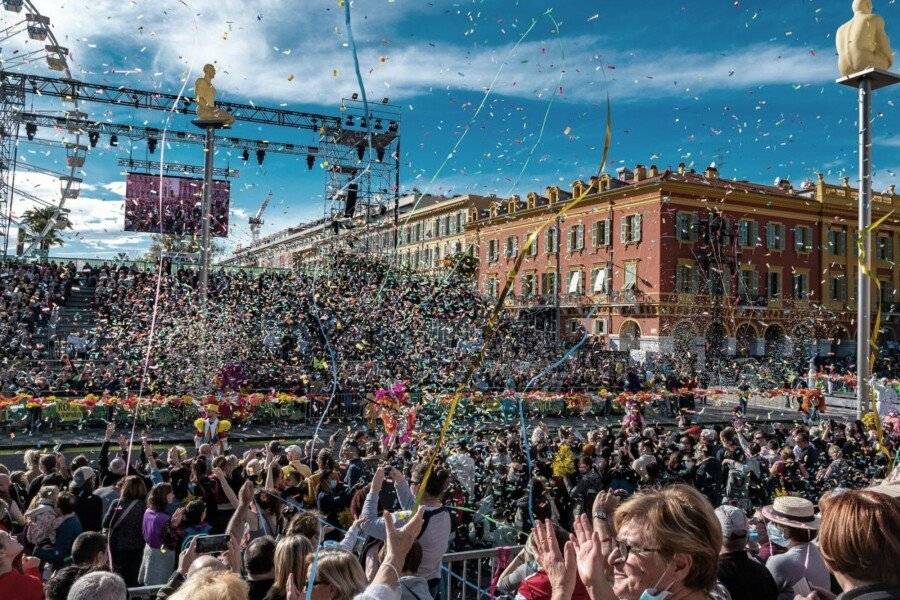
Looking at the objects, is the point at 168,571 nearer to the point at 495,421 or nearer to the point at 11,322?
the point at 495,421

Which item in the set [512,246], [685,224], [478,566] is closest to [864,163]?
[478,566]

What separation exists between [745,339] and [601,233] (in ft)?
34.3

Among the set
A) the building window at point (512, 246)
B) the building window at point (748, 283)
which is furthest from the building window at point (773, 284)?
the building window at point (512, 246)

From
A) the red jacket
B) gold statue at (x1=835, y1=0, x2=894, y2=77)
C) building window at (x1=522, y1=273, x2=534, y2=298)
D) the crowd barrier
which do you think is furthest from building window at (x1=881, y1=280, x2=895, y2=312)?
the red jacket

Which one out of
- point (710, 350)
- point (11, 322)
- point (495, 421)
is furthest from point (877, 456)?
point (710, 350)

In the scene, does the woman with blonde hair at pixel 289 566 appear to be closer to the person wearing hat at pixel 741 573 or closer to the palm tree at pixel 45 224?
the person wearing hat at pixel 741 573

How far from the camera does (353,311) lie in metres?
27.0

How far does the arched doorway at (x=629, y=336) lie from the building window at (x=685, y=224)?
5.60 m

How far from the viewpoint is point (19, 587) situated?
11.6 feet

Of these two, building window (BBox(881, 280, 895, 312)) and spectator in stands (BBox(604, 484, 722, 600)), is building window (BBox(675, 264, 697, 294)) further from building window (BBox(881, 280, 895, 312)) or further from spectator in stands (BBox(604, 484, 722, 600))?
spectator in stands (BBox(604, 484, 722, 600))

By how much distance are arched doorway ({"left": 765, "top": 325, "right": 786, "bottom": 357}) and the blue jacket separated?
1689 inches

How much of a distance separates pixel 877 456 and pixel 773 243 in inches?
1443

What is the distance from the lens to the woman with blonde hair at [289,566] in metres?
3.54

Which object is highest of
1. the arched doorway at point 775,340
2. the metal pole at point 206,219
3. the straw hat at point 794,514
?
the metal pole at point 206,219
